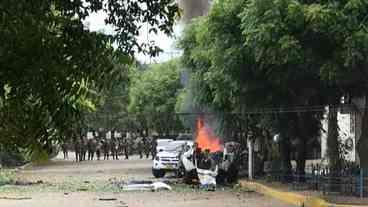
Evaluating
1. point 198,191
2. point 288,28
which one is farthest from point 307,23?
point 198,191

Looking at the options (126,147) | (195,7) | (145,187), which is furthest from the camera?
(126,147)

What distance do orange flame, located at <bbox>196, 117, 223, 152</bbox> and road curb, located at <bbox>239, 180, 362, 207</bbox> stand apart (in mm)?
8816

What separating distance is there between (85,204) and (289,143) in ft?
29.0

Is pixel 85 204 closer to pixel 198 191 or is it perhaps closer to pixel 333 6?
pixel 198 191

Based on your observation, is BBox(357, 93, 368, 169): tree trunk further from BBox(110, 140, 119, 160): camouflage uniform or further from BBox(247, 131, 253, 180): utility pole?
BBox(110, 140, 119, 160): camouflage uniform

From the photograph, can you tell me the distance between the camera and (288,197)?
21469 mm

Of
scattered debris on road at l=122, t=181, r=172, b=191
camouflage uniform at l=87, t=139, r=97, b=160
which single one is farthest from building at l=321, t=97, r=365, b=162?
camouflage uniform at l=87, t=139, r=97, b=160

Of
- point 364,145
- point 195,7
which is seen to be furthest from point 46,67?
point 195,7

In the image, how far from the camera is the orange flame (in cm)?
3703

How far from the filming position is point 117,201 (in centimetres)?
2227

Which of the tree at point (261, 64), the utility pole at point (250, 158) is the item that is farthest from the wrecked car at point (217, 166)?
the tree at point (261, 64)

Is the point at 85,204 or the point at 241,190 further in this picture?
the point at 241,190

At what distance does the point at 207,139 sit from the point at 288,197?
56.0 ft

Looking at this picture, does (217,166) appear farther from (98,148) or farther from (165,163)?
(98,148)
